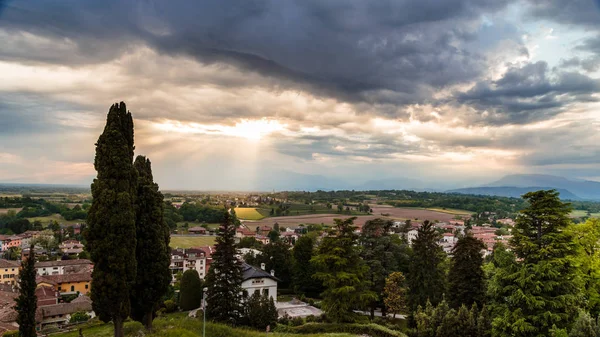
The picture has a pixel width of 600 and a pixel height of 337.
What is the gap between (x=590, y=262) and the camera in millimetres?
19406

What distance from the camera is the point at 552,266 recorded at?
16578mm

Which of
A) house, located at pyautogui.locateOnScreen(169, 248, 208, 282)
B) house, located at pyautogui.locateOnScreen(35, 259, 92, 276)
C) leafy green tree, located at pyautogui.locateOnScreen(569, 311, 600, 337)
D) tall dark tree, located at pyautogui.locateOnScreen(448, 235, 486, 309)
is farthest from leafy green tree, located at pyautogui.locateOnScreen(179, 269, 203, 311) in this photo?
leafy green tree, located at pyautogui.locateOnScreen(569, 311, 600, 337)

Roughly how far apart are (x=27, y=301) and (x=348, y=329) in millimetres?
18261

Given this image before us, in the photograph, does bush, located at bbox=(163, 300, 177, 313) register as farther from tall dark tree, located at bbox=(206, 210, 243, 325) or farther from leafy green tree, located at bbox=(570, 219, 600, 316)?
leafy green tree, located at bbox=(570, 219, 600, 316)

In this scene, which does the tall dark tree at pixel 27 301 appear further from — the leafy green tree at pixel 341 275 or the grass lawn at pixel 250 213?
the grass lawn at pixel 250 213

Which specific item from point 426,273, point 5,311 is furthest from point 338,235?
point 5,311

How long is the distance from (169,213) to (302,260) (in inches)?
3313

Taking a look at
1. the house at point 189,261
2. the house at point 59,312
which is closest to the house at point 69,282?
the house at point 59,312

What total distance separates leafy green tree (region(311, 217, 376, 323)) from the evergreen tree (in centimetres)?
872

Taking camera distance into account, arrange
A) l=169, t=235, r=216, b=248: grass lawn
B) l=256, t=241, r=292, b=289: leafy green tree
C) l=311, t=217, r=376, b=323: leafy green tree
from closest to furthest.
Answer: l=311, t=217, r=376, b=323: leafy green tree → l=256, t=241, r=292, b=289: leafy green tree → l=169, t=235, r=216, b=248: grass lawn

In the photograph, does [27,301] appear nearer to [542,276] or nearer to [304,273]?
[542,276]

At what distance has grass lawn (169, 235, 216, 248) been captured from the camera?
78012mm

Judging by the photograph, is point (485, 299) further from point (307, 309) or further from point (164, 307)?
point (164, 307)

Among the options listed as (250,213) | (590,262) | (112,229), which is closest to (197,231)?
(250,213)
